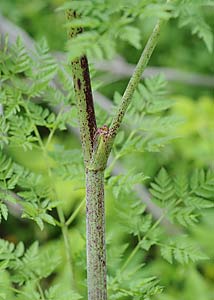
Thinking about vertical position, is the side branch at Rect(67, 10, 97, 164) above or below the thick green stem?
above

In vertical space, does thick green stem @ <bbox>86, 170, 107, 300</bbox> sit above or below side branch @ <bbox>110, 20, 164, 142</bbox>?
below

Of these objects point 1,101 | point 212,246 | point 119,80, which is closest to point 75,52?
point 1,101

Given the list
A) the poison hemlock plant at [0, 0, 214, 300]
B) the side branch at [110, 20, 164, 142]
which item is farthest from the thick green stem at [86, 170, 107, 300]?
the side branch at [110, 20, 164, 142]

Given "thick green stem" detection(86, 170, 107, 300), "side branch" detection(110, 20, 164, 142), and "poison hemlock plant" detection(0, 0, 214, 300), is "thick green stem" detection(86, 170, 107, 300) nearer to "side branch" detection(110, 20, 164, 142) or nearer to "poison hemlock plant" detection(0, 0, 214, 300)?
"poison hemlock plant" detection(0, 0, 214, 300)

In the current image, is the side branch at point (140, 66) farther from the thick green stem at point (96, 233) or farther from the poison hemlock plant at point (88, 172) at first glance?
the thick green stem at point (96, 233)

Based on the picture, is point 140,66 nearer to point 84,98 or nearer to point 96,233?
point 84,98

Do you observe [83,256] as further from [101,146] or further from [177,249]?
[101,146]

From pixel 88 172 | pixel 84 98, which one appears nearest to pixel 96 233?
pixel 88 172
